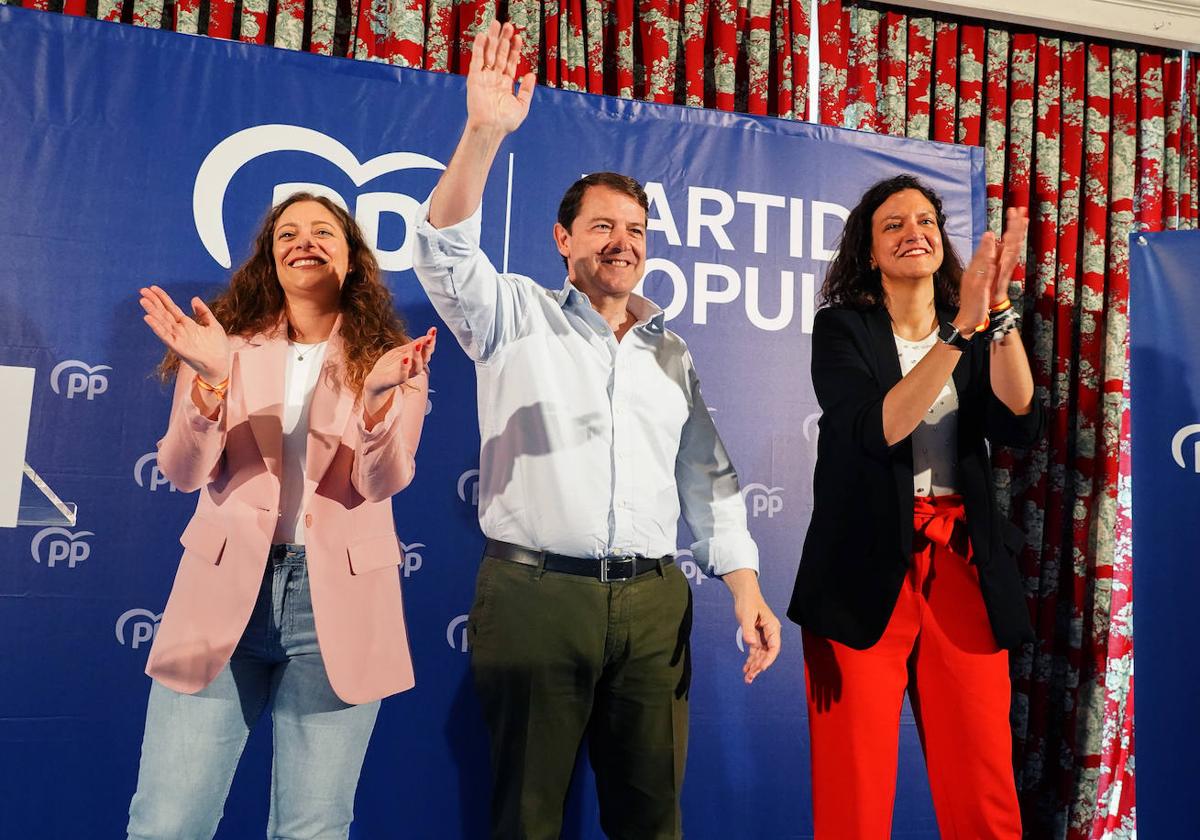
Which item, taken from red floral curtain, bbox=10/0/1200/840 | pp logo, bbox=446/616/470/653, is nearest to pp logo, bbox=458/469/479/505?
pp logo, bbox=446/616/470/653

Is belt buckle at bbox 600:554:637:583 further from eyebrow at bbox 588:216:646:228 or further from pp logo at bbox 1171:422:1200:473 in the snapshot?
pp logo at bbox 1171:422:1200:473

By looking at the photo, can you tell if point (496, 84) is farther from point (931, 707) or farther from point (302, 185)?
point (931, 707)

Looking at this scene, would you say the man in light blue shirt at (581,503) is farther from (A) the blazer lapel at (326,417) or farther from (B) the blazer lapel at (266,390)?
(B) the blazer lapel at (266,390)

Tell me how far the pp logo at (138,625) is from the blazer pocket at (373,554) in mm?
668

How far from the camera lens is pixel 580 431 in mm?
2232

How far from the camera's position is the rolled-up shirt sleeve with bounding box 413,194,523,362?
1.96 m

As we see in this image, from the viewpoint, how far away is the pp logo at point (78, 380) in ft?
8.21

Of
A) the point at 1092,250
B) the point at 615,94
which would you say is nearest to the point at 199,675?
the point at 615,94

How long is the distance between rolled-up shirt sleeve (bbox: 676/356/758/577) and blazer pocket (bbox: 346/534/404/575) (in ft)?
2.27

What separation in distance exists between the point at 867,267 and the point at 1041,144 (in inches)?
72.2

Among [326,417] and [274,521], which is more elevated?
[326,417]

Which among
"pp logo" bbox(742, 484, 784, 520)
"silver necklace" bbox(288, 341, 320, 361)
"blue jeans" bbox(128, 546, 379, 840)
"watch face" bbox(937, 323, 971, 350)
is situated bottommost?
"blue jeans" bbox(128, 546, 379, 840)

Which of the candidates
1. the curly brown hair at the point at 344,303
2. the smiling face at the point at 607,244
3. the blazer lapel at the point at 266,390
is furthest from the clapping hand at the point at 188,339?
the smiling face at the point at 607,244

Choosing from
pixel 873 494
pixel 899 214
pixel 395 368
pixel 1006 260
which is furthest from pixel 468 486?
pixel 1006 260
